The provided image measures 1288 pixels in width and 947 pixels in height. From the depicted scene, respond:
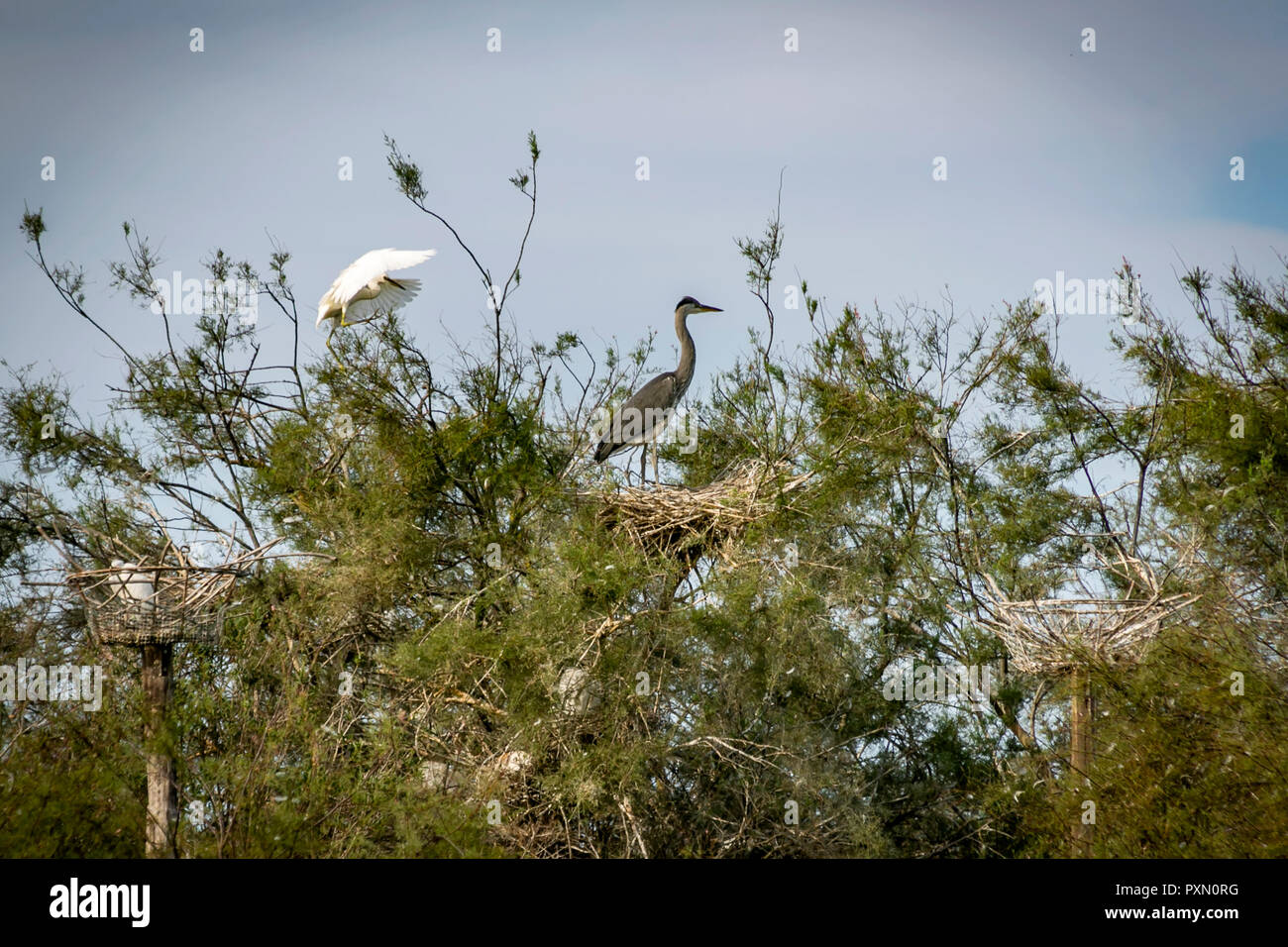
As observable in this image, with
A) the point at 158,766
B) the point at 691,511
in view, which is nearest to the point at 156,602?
the point at 158,766

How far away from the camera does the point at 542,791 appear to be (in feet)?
28.6

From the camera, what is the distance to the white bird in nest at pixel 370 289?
10.8 m

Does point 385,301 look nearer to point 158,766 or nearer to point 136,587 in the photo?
point 136,587

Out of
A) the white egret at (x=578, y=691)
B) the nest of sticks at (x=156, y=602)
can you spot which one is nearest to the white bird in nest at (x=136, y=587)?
the nest of sticks at (x=156, y=602)

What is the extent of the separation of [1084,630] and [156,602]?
6.30m

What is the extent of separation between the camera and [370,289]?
10.9 meters

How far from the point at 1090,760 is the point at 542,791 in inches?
155

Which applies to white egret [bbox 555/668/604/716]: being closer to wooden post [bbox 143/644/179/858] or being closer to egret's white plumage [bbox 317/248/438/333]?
wooden post [bbox 143/644/179/858]

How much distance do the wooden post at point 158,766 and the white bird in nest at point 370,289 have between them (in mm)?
3833

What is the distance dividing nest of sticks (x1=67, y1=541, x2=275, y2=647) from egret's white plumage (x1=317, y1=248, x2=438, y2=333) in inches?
130

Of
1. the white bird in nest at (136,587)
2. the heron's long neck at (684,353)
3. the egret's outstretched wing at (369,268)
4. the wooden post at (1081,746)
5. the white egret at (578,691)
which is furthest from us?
the heron's long neck at (684,353)

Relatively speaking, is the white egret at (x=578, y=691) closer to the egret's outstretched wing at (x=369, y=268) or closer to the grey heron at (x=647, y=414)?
the grey heron at (x=647, y=414)
